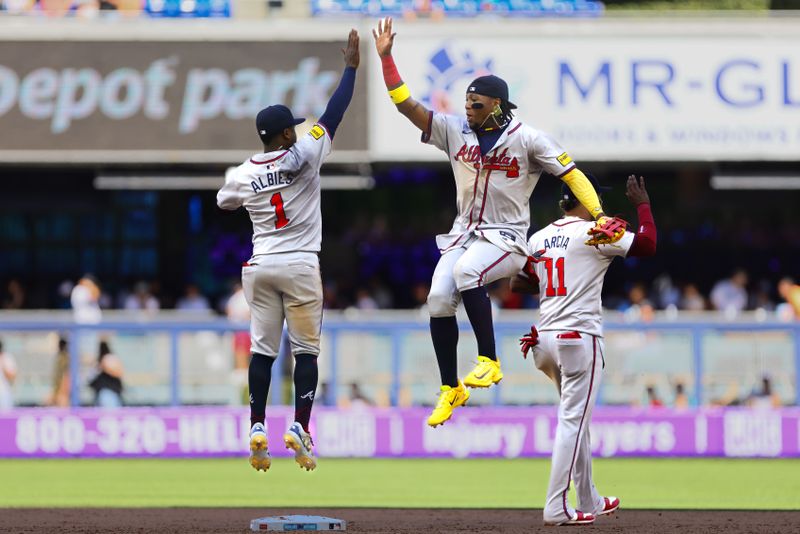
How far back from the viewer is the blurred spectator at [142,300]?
21.9 metres

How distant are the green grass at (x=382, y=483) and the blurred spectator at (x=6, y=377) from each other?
919mm

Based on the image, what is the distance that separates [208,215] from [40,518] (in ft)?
44.9

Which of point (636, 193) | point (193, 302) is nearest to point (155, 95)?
point (193, 302)

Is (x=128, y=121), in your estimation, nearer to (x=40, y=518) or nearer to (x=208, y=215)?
(x=208, y=215)

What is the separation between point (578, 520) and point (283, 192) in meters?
3.21

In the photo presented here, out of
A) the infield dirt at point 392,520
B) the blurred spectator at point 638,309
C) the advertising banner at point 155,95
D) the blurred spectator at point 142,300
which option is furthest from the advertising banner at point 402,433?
the infield dirt at point 392,520

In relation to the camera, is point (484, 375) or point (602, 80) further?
point (602, 80)

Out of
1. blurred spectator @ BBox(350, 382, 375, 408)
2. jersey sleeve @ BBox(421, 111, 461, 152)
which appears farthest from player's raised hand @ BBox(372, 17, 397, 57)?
blurred spectator @ BBox(350, 382, 375, 408)

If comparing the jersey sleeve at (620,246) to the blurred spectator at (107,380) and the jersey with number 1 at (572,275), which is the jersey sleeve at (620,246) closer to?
the jersey with number 1 at (572,275)

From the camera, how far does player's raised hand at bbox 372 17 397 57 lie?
10211 mm

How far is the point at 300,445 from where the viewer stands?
10383 mm

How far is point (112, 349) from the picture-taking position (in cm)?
1920

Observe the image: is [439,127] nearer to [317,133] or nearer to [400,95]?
[400,95]

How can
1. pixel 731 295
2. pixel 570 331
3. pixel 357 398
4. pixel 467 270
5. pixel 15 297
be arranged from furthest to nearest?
pixel 15 297
pixel 731 295
pixel 357 398
pixel 570 331
pixel 467 270
